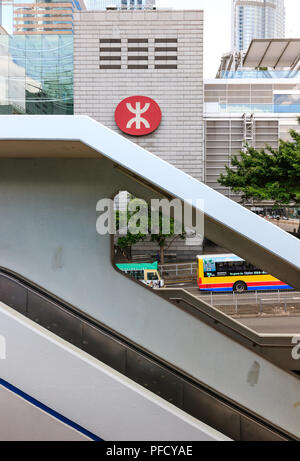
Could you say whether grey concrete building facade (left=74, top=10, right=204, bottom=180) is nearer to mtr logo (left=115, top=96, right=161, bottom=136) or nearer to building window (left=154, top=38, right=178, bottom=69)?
building window (left=154, top=38, right=178, bottom=69)

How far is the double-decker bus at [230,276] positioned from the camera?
20.7 m

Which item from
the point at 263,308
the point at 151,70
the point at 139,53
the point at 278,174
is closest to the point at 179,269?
the point at 278,174

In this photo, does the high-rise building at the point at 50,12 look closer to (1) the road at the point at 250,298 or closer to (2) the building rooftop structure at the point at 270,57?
(2) the building rooftop structure at the point at 270,57

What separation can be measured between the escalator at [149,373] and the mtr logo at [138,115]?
27582 millimetres

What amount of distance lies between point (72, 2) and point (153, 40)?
8087 cm

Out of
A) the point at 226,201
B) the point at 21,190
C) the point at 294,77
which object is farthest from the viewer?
the point at 294,77

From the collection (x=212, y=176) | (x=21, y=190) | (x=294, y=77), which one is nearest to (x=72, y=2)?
(x=294, y=77)

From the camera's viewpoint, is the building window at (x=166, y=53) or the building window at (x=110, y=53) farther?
the building window at (x=110, y=53)

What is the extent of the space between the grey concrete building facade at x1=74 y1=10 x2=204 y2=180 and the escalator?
27.1m

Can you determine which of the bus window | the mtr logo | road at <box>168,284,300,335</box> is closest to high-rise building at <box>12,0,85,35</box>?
the mtr logo

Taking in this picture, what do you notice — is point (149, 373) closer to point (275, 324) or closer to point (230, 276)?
point (275, 324)

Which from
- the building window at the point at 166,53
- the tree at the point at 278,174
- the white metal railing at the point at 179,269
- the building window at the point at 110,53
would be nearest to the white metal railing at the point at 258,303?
the tree at the point at 278,174

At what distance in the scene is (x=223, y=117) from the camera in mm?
32562

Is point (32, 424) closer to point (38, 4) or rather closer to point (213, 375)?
point (213, 375)
